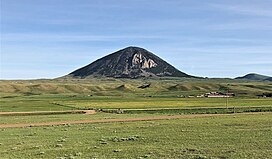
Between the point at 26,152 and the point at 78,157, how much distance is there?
4.75 metres

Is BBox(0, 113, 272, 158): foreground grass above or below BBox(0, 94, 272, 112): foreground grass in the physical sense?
below

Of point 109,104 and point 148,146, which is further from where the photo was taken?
point 109,104

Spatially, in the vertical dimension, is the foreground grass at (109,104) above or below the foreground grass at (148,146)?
above

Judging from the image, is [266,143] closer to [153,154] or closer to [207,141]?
[207,141]

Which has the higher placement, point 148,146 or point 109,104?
point 109,104

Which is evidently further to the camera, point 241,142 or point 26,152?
point 241,142

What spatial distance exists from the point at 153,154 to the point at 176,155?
1521 mm

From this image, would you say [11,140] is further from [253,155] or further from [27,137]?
[253,155]

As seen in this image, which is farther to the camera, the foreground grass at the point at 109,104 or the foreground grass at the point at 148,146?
the foreground grass at the point at 109,104

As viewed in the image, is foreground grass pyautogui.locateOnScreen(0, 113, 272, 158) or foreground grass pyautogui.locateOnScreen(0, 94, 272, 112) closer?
foreground grass pyautogui.locateOnScreen(0, 113, 272, 158)

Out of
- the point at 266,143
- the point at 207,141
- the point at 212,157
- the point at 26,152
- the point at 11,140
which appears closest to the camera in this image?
the point at 212,157

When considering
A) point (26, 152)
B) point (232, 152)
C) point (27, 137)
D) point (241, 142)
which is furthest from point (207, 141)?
point (27, 137)

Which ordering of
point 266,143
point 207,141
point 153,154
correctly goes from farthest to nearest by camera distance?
point 207,141 < point 266,143 < point 153,154

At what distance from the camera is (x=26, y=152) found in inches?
1104
